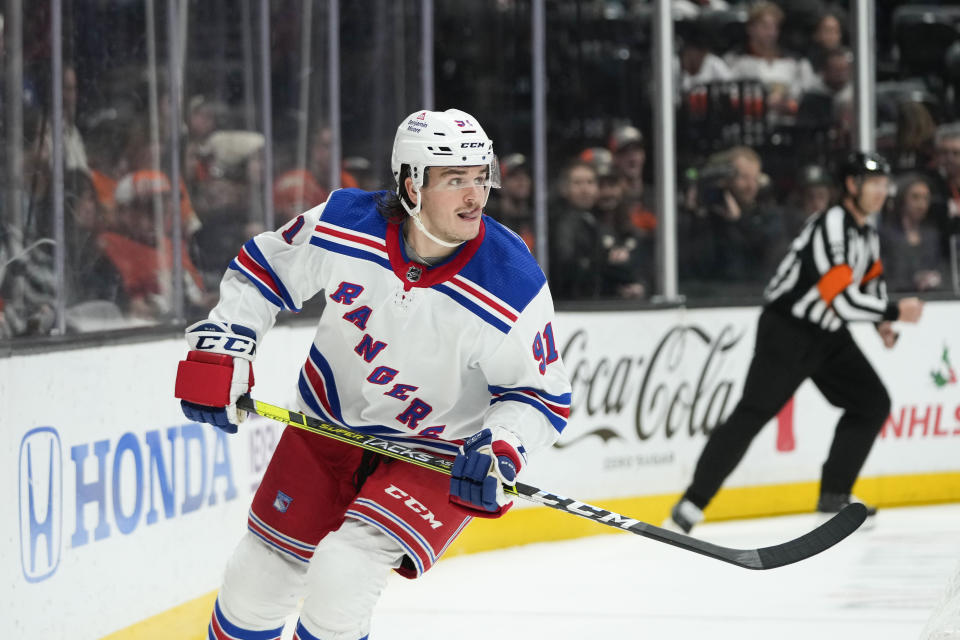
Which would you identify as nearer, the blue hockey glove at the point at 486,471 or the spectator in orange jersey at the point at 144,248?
the blue hockey glove at the point at 486,471

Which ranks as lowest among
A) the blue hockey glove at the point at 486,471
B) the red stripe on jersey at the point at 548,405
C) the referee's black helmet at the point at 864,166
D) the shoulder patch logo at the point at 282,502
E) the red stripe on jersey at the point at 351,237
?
the shoulder patch logo at the point at 282,502

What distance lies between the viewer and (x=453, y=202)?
99.7 inches

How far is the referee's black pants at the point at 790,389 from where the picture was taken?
5145 millimetres

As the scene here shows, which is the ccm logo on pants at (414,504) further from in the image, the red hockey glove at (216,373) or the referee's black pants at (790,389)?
the referee's black pants at (790,389)

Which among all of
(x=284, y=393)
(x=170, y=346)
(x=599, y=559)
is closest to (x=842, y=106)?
(x=599, y=559)

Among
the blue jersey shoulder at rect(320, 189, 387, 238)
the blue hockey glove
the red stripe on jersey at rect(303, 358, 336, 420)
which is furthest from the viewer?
the red stripe on jersey at rect(303, 358, 336, 420)

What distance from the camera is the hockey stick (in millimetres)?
2594

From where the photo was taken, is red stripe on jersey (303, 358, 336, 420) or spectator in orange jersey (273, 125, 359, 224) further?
spectator in orange jersey (273, 125, 359, 224)

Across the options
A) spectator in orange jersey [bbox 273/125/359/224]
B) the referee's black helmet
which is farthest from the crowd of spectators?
the referee's black helmet

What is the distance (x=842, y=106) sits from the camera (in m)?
6.34

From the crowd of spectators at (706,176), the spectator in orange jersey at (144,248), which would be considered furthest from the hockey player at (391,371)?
the crowd of spectators at (706,176)

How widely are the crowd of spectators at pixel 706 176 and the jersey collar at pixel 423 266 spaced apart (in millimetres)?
1644

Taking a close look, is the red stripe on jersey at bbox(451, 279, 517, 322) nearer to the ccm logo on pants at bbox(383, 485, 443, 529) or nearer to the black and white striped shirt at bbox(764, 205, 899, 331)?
the ccm logo on pants at bbox(383, 485, 443, 529)

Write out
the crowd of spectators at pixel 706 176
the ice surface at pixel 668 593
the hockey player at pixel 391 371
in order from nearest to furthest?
the hockey player at pixel 391 371 → the ice surface at pixel 668 593 → the crowd of spectators at pixel 706 176
